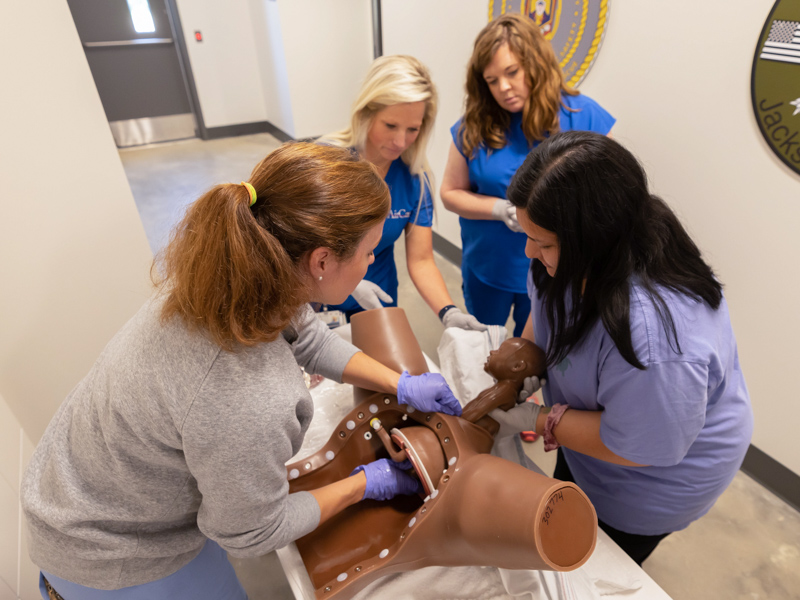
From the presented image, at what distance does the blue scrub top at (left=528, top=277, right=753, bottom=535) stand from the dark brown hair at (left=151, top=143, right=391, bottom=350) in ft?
1.71

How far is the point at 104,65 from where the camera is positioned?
5.45 meters

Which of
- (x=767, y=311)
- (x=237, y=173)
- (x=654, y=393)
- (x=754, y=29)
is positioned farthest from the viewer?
(x=237, y=173)

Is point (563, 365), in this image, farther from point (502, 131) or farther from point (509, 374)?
point (502, 131)

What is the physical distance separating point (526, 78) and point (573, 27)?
748 millimetres

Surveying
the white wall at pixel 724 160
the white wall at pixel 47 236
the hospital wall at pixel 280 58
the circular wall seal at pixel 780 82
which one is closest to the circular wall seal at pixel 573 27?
the white wall at pixel 724 160

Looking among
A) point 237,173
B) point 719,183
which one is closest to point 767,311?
point 719,183

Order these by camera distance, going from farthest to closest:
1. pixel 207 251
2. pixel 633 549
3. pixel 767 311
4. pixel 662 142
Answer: pixel 662 142 < pixel 767 311 < pixel 633 549 < pixel 207 251

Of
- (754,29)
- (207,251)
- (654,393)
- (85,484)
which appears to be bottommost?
(85,484)

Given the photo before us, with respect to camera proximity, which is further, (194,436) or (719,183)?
(719,183)

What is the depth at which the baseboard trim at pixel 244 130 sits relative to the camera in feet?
20.4

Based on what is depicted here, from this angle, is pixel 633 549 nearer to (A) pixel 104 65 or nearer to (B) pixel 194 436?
(B) pixel 194 436

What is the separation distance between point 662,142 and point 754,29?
1.51 feet

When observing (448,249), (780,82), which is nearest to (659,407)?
(780,82)

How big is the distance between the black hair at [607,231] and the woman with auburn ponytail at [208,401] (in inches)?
11.8
